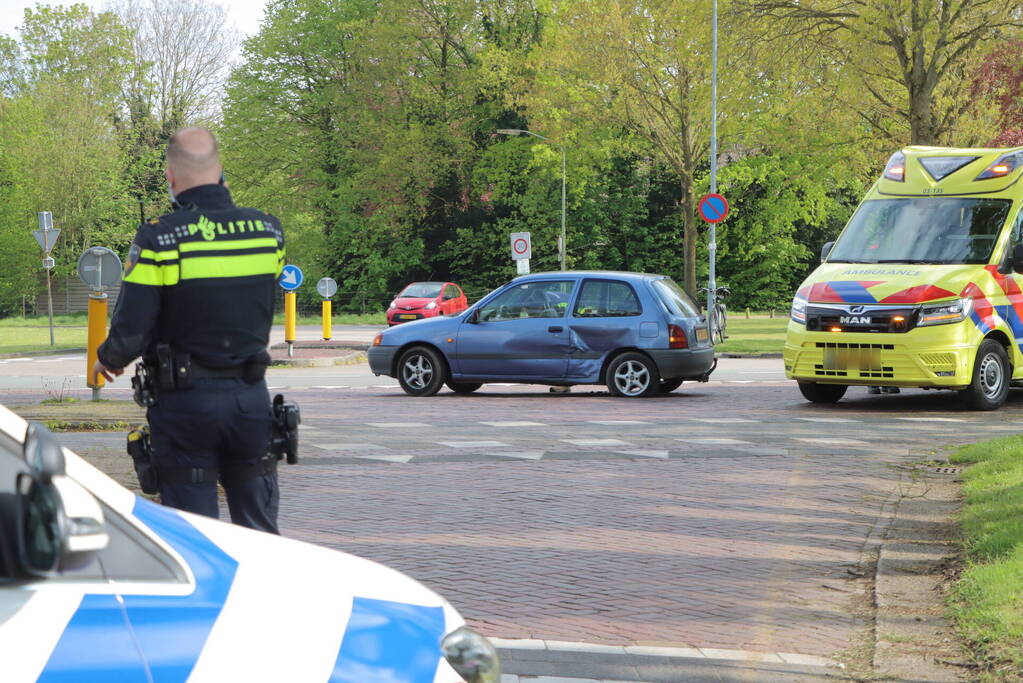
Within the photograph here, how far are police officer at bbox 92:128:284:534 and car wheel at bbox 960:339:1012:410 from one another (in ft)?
37.9

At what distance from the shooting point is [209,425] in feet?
13.8

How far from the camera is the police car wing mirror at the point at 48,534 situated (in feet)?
5.96

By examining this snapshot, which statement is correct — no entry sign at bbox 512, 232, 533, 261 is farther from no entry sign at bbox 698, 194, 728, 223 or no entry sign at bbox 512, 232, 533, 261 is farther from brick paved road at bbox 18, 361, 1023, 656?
brick paved road at bbox 18, 361, 1023, 656

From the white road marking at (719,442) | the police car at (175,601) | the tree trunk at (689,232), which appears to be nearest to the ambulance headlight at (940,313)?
the white road marking at (719,442)

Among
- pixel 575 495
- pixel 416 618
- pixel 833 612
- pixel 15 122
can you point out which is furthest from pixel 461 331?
pixel 15 122

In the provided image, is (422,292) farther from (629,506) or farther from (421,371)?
(629,506)

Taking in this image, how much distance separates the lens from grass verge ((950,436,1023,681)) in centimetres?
510

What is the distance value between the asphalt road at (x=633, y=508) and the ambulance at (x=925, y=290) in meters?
0.48

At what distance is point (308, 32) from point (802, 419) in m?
41.8

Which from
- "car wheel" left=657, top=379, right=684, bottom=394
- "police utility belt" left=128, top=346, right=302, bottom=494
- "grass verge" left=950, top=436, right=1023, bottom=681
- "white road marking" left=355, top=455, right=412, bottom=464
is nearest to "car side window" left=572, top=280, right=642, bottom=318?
"car wheel" left=657, top=379, right=684, bottom=394

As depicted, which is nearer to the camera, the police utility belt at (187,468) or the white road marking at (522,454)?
the police utility belt at (187,468)

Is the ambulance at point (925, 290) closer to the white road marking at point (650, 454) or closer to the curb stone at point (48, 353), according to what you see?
the white road marking at point (650, 454)

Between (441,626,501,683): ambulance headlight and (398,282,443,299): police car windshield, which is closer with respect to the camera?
(441,626,501,683): ambulance headlight

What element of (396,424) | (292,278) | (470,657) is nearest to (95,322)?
(396,424)
